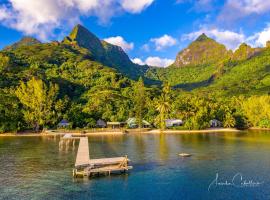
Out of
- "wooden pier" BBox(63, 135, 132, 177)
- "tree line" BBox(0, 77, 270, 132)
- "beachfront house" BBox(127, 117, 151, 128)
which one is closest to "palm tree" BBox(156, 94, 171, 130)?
"tree line" BBox(0, 77, 270, 132)

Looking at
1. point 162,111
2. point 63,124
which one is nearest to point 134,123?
point 162,111

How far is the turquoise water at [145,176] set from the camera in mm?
33906

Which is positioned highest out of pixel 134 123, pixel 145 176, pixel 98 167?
pixel 134 123

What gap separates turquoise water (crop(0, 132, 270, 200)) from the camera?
33.9 m

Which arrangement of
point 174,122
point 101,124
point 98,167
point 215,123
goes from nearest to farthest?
point 98,167, point 101,124, point 174,122, point 215,123

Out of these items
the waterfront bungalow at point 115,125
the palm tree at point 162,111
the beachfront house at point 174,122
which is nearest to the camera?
the palm tree at point 162,111

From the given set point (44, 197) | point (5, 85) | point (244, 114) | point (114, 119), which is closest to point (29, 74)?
point (5, 85)

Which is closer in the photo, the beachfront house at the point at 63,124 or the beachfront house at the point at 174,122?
the beachfront house at the point at 63,124

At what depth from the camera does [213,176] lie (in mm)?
41219

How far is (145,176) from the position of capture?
4188 cm
